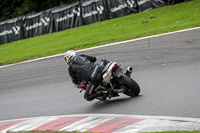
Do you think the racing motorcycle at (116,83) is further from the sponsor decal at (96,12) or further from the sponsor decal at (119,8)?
the sponsor decal at (96,12)

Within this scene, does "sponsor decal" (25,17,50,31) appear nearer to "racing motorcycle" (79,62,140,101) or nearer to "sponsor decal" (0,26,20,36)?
"sponsor decal" (0,26,20,36)

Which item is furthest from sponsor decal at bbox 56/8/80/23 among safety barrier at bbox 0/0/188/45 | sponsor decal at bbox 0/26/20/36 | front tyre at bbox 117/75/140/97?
front tyre at bbox 117/75/140/97

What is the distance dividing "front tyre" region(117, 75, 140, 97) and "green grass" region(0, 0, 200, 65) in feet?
26.3

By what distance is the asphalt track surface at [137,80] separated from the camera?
7.60 m

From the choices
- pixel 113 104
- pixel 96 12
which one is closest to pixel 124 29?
pixel 96 12

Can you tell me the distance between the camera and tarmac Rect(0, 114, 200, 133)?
19.1 ft

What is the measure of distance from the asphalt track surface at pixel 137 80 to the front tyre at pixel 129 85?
18 cm

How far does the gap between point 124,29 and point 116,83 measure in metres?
11.9

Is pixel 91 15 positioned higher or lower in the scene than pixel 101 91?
higher

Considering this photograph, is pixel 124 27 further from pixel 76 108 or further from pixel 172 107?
pixel 172 107

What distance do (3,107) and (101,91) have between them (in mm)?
3870

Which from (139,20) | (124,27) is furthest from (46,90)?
(139,20)

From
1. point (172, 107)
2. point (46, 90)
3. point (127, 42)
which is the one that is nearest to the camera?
point (172, 107)

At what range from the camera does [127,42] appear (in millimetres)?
15500
